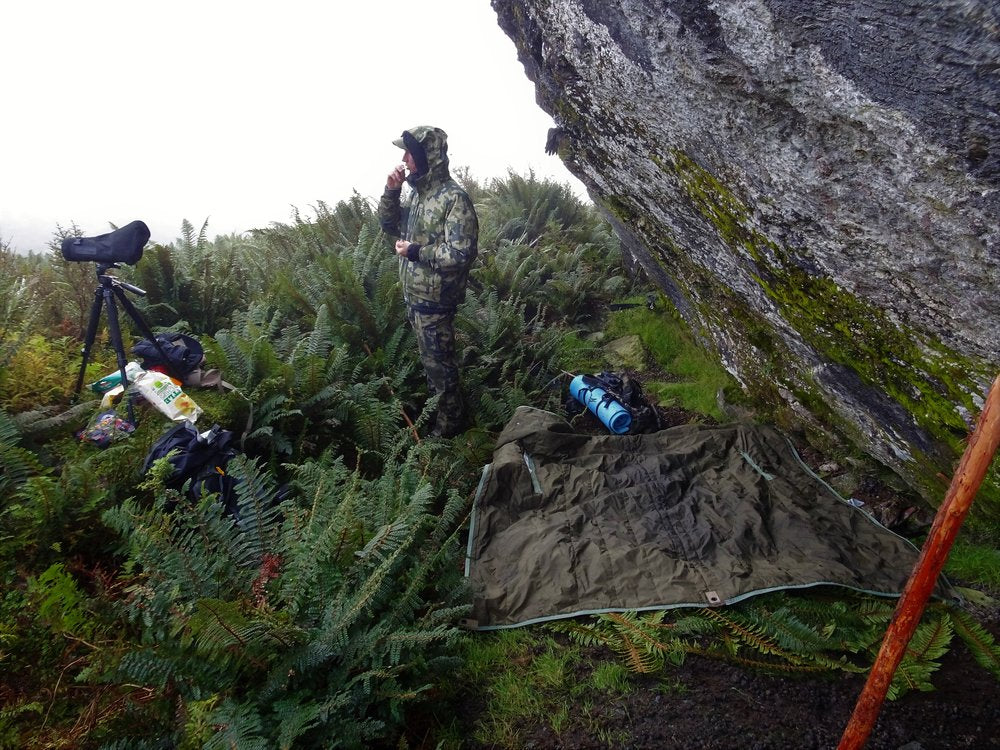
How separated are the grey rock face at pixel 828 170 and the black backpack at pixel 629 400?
1.27 meters

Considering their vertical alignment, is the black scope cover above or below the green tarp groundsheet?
above

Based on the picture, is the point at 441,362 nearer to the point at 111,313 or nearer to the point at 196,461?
the point at 196,461

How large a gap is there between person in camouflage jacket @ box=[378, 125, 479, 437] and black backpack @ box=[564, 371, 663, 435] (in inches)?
58.6

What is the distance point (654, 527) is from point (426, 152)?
3.92 meters

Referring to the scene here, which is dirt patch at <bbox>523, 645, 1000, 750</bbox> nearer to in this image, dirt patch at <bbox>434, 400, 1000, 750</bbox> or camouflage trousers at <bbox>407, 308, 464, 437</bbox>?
dirt patch at <bbox>434, 400, 1000, 750</bbox>

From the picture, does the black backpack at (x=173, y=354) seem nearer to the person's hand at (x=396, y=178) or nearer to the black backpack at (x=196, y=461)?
the black backpack at (x=196, y=461)

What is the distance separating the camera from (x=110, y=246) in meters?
3.84

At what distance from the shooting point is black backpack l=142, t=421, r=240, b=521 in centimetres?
349

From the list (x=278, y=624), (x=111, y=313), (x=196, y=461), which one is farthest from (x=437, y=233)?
(x=278, y=624)

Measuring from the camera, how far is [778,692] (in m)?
2.74

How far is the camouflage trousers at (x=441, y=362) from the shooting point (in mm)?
5273

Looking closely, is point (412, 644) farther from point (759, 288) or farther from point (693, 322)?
point (693, 322)

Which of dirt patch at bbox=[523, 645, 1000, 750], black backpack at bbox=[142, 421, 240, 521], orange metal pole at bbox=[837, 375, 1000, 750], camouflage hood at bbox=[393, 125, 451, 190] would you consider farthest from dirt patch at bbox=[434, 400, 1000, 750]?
camouflage hood at bbox=[393, 125, 451, 190]

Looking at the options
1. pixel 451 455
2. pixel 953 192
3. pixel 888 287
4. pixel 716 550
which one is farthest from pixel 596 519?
pixel 953 192
